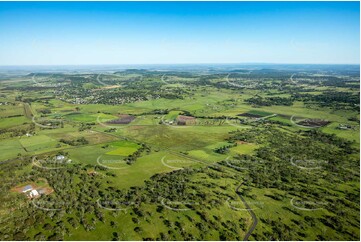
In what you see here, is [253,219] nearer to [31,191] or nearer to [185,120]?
[31,191]

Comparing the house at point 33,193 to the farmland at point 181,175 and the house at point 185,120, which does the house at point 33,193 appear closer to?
the farmland at point 181,175

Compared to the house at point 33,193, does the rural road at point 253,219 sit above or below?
below

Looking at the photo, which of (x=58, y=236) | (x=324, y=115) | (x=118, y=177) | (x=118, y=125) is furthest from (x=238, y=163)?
(x=324, y=115)

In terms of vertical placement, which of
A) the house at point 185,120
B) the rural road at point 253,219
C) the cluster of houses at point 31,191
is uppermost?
the cluster of houses at point 31,191

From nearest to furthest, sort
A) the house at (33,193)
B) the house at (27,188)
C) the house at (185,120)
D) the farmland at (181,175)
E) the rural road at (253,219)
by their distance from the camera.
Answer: the rural road at (253,219), the farmland at (181,175), the house at (33,193), the house at (27,188), the house at (185,120)

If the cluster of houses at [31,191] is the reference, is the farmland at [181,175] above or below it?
below

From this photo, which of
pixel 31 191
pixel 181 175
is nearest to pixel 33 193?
pixel 31 191

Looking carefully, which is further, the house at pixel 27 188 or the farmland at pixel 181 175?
the house at pixel 27 188

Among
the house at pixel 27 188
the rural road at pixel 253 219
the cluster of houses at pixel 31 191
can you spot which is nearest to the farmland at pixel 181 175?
the rural road at pixel 253 219

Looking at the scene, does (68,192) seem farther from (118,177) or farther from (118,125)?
(118,125)

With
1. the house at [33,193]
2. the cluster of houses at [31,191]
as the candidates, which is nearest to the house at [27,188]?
the cluster of houses at [31,191]

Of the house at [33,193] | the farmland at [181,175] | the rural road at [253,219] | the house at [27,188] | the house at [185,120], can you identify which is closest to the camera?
the rural road at [253,219]
